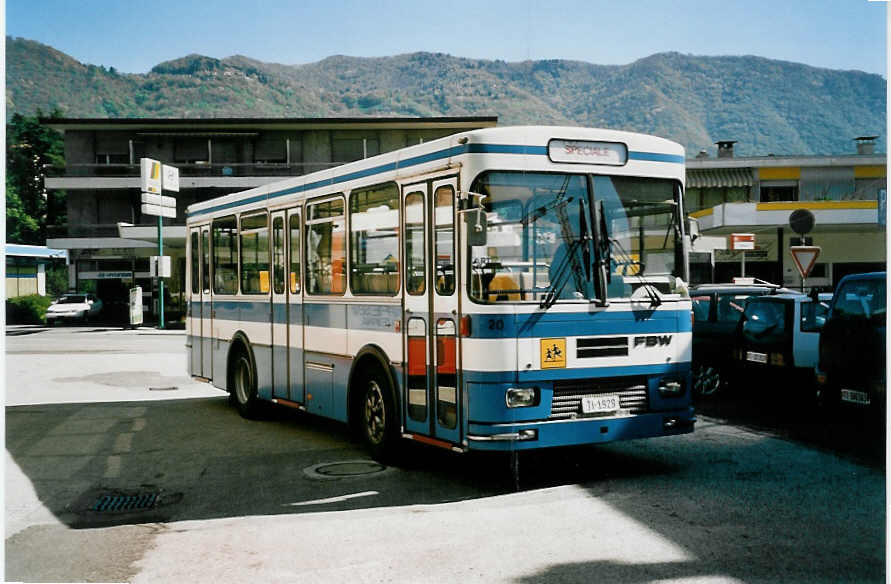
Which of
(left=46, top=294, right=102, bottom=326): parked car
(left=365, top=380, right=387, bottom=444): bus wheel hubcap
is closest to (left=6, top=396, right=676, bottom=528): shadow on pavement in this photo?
(left=365, top=380, right=387, bottom=444): bus wheel hubcap

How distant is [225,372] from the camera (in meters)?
13.4

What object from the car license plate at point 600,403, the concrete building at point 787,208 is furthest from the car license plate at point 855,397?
the concrete building at point 787,208

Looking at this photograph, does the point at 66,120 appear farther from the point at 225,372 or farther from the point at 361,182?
the point at 361,182

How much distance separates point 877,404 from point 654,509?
343 cm

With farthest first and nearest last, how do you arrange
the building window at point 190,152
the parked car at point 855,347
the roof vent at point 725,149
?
the building window at point 190,152 < the roof vent at point 725,149 < the parked car at point 855,347

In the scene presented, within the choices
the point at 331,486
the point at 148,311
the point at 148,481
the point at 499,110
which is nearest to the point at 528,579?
the point at 331,486

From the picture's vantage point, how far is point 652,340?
8.34 metres

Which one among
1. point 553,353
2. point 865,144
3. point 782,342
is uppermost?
point 865,144

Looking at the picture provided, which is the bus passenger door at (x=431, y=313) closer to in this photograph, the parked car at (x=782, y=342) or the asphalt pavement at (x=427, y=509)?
the asphalt pavement at (x=427, y=509)

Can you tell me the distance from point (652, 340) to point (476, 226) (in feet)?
6.78

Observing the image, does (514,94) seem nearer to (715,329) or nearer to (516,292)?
(715,329)

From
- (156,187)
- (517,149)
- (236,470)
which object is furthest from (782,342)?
(156,187)

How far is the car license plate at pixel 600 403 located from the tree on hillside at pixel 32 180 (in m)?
70.4

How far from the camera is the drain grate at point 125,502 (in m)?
7.81
